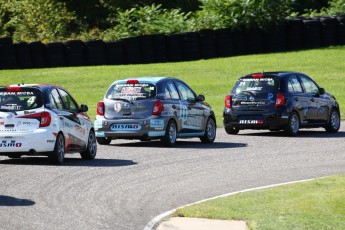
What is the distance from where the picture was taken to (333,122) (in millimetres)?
26391

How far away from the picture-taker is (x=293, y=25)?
1784 inches

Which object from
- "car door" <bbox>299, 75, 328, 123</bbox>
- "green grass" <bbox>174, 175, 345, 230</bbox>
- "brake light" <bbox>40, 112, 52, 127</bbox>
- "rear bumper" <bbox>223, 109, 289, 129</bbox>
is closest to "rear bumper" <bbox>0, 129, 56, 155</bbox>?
"brake light" <bbox>40, 112, 52, 127</bbox>

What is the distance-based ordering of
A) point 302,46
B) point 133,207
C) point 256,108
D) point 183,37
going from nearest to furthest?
1. point 133,207
2. point 256,108
3. point 183,37
4. point 302,46

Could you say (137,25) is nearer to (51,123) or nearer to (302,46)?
(302,46)

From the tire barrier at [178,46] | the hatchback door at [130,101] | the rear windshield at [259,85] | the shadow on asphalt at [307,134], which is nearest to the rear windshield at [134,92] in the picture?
the hatchback door at [130,101]

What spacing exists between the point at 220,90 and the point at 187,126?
15.2m

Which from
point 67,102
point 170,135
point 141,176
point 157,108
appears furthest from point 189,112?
point 141,176

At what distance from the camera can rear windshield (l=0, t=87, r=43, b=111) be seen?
59.7 ft

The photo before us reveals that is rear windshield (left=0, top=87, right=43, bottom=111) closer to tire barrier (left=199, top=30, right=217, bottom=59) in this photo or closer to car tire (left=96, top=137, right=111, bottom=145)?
car tire (left=96, top=137, right=111, bottom=145)

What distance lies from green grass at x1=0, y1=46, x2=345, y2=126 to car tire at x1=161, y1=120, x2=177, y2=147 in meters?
13.2

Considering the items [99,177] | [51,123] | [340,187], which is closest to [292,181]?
[340,187]

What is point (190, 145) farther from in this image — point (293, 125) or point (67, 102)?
point (67, 102)

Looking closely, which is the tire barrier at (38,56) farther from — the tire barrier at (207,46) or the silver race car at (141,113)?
the silver race car at (141,113)

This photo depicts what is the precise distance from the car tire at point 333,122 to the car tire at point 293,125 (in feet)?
4.04
